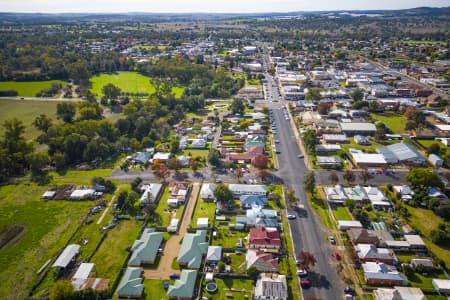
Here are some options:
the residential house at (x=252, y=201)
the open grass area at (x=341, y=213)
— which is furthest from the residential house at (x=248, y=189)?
the open grass area at (x=341, y=213)

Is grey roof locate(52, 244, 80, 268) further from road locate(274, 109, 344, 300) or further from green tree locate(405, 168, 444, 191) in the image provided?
green tree locate(405, 168, 444, 191)

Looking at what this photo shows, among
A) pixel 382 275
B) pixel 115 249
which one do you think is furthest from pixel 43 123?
pixel 382 275

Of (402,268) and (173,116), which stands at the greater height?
(173,116)

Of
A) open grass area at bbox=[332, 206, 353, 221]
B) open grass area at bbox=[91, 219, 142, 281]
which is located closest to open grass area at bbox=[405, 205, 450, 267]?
open grass area at bbox=[332, 206, 353, 221]

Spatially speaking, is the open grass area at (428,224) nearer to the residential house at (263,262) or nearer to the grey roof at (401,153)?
the grey roof at (401,153)

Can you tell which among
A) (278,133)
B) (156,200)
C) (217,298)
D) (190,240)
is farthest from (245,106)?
(217,298)

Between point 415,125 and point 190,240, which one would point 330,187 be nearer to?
point 190,240

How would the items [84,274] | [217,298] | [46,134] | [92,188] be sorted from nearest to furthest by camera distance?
[217,298] < [84,274] < [92,188] < [46,134]
